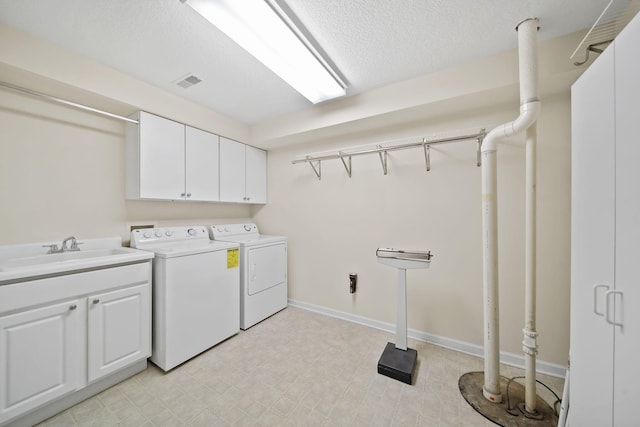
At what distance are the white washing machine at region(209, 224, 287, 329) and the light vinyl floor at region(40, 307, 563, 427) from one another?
0.38 meters

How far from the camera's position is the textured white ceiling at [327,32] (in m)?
1.33

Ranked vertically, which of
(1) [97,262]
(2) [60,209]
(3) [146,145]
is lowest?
(1) [97,262]

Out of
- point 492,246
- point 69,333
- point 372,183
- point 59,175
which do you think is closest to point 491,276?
point 492,246

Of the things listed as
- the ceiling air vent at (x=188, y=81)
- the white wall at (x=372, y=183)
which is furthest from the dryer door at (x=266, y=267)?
the ceiling air vent at (x=188, y=81)

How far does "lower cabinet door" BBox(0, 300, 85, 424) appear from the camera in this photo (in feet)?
3.98

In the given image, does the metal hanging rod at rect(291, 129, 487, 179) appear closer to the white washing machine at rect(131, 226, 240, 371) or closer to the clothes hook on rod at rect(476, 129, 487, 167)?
the clothes hook on rod at rect(476, 129, 487, 167)

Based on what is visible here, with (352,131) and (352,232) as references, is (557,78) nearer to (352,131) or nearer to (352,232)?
(352,131)

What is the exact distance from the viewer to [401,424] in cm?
135

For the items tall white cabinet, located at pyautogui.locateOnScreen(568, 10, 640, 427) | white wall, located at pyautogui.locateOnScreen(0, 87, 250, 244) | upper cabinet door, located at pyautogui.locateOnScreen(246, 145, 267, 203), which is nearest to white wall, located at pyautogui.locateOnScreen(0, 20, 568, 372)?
white wall, located at pyautogui.locateOnScreen(0, 87, 250, 244)

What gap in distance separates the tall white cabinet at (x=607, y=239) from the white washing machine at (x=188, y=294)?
2.38m

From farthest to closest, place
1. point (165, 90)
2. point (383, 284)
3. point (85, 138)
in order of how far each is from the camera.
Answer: point (383, 284), point (165, 90), point (85, 138)

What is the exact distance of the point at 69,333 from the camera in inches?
55.6

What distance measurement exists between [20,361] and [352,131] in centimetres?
301

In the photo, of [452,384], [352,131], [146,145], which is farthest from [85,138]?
[452,384]
